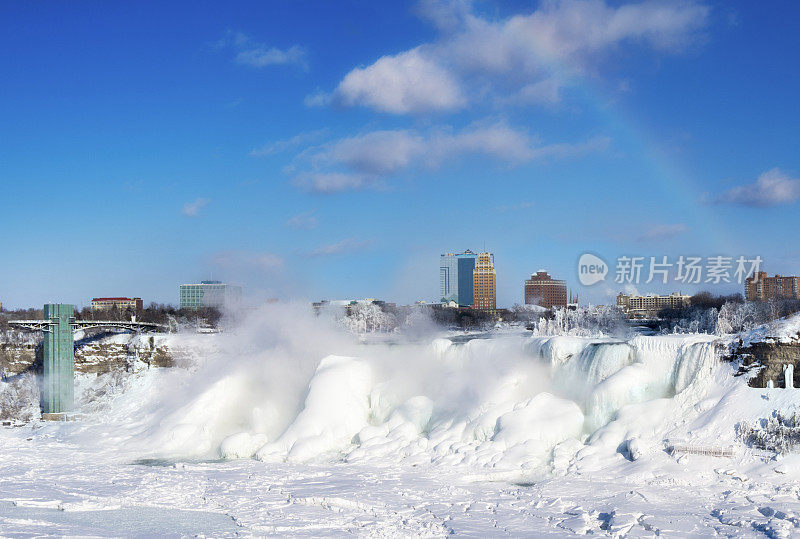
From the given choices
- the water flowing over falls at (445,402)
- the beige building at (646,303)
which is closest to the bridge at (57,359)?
the water flowing over falls at (445,402)

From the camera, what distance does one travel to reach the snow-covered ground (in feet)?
50.6

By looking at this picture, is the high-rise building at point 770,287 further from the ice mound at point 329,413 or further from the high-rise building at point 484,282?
the ice mound at point 329,413

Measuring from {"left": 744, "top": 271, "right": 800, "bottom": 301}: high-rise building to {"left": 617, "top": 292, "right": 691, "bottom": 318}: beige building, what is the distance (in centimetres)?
1225

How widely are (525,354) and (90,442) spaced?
16791 millimetres

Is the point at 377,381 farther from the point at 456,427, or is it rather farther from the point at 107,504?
the point at 107,504

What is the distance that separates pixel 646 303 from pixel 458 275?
2964 centimetres

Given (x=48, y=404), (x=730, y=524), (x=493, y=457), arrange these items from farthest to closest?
Answer: (x=48, y=404)
(x=493, y=457)
(x=730, y=524)

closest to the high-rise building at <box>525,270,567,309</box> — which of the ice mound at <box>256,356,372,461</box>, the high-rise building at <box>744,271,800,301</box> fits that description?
the high-rise building at <box>744,271,800,301</box>

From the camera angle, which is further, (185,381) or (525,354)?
(185,381)

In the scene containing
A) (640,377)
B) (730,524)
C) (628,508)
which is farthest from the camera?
(640,377)

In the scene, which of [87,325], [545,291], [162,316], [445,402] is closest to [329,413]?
[445,402]

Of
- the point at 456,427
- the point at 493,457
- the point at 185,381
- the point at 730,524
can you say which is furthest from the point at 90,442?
the point at 730,524

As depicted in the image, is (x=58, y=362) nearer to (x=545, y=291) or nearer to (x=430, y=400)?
(x=430, y=400)

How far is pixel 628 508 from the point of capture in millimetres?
15359
